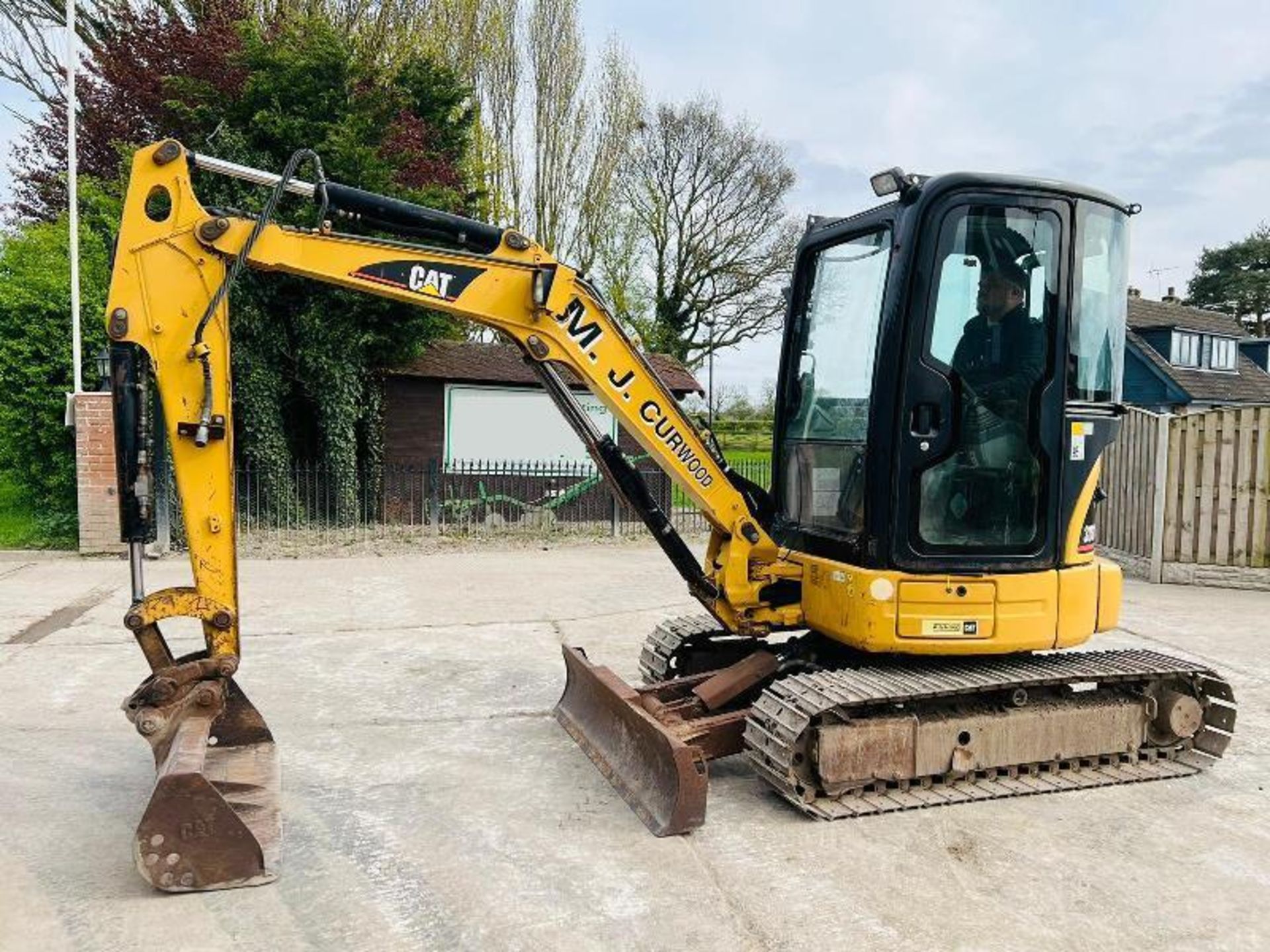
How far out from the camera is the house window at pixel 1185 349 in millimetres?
28672

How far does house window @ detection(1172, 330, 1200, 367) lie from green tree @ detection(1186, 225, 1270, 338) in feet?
53.7

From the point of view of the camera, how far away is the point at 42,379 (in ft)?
38.2

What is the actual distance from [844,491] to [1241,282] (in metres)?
46.5

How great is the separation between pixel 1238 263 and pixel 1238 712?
45251mm

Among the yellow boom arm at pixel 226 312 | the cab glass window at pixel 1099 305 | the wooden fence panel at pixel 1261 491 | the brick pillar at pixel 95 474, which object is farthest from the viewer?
the brick pillar at pixel 95 474

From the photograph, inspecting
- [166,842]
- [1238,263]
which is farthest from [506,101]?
[1238,263]

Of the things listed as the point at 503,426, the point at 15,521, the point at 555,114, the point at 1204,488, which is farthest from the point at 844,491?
the point at 555,114

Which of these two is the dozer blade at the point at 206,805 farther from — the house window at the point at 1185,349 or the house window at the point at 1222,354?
the house window at the point at 1222,354

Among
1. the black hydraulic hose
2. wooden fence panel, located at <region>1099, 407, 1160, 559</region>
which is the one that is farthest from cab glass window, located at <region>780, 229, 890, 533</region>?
wooden fence panel, located at <region>1099, 407, 1160, 559</region>

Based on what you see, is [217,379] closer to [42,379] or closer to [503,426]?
[42,379]

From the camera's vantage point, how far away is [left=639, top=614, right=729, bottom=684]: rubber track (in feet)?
17.7

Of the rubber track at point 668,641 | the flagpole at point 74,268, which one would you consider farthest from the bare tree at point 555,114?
the rubber track at point 668,641

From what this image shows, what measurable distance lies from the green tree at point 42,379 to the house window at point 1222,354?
3072cm

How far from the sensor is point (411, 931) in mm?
3158
